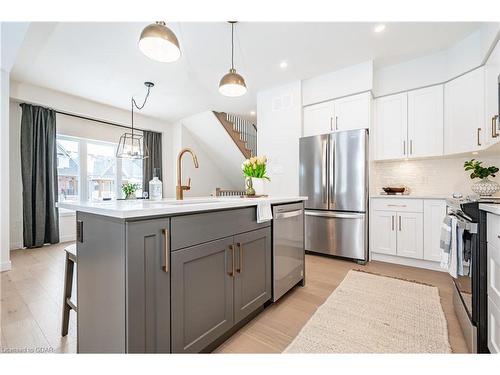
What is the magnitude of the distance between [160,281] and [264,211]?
90 centimetres

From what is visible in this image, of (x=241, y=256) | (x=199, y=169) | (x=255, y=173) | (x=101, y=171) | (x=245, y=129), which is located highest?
(x=245, y=129)

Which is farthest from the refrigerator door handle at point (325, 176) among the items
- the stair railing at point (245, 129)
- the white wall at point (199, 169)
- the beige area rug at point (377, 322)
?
the white wall at point (199, 169)

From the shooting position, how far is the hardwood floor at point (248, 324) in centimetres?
148

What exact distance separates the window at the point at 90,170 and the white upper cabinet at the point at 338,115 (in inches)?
171

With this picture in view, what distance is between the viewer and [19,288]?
2303mm

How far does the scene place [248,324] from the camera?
1.68 m

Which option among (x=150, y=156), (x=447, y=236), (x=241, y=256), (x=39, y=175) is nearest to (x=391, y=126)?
(x=447, y=236)

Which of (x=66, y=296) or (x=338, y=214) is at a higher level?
(x=338, y=214)

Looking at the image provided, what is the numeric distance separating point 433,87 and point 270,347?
372cm

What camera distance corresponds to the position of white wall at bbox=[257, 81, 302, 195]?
377 cm

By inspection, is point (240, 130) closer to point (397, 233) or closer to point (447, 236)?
point (397, 233)

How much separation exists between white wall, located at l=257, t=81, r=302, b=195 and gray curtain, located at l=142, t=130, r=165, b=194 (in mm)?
3134

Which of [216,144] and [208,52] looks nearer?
[208,52]
